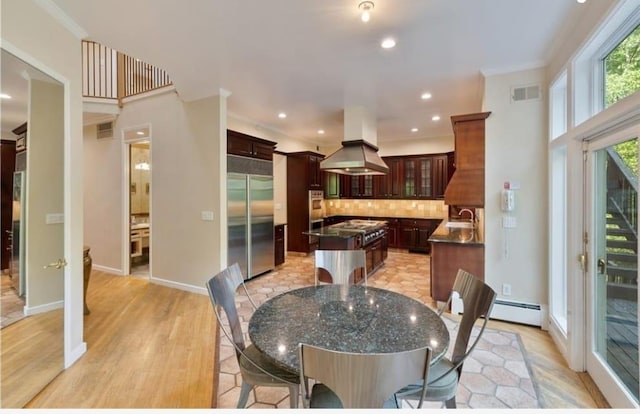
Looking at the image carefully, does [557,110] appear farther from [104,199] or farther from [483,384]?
[104,199]

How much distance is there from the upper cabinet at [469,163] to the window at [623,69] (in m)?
1.24

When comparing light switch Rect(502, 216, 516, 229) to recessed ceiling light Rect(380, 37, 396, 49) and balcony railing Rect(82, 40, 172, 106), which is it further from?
balcony railing Rect(82, 40, 172, 106)

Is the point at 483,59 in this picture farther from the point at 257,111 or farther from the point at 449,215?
the point at 449,215

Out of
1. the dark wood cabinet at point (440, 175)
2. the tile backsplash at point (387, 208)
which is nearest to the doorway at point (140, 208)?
the tile backsplash at point (387, 208)

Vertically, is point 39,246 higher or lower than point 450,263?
higher

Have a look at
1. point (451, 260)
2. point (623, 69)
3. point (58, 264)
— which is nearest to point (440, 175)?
point (451, 260)

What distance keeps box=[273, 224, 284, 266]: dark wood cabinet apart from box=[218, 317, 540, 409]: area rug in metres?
3.03

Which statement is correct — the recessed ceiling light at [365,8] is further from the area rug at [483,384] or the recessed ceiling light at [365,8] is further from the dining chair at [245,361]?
the area rug at [483,384]

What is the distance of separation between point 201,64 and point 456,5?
261cm

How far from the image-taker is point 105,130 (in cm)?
530

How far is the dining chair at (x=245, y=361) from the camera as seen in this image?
59.4 inches

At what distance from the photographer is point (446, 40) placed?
9.02ft

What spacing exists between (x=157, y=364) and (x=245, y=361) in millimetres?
1395

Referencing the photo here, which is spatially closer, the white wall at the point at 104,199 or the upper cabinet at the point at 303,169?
the white wall at the point at 104,199
